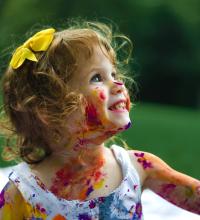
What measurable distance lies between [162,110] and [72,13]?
2847mm

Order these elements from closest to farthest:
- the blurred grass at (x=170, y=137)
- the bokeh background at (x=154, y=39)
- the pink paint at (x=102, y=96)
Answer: the pink paint at (x=102, y=96)
the blurred grass at (x=170, y=137)
the bokeh background at (x=154, y=39)

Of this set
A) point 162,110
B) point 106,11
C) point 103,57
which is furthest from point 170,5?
point 103,57

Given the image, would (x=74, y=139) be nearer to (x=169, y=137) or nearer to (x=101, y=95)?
(x=101, y=95)

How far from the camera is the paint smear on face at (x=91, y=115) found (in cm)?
223

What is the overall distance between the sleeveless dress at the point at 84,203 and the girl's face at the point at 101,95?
0.55ft

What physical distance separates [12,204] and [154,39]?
894 cm

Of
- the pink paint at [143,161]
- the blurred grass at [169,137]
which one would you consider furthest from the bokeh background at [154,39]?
the pink paint at [143,161]

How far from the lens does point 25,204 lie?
2.30 meters

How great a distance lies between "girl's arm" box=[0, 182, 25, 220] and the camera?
2.31m

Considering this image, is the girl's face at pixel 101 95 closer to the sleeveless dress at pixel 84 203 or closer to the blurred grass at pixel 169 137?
the sleeveless dress at pixel 84 203

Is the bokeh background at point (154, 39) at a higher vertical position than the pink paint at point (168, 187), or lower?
lower

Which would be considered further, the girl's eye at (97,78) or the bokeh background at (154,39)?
the bokeh background at (154,39)

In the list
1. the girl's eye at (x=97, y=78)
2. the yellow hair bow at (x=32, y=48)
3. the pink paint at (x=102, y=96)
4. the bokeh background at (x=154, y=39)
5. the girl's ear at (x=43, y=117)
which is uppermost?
the yellow hair bow at (x=32, y=48)

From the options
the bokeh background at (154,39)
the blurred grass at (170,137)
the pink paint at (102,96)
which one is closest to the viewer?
the pink paint at (102,96)
